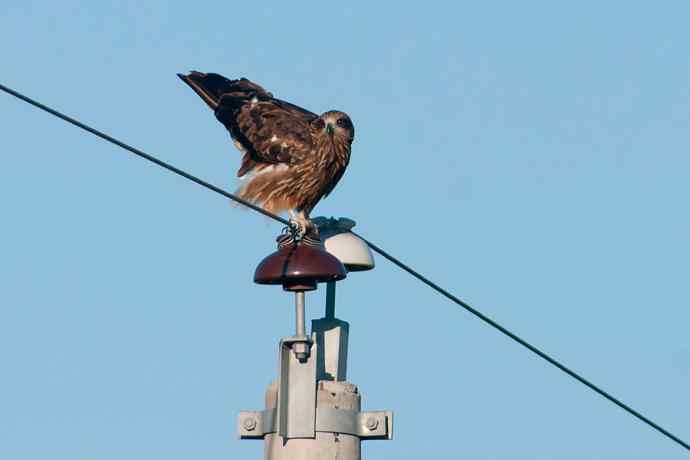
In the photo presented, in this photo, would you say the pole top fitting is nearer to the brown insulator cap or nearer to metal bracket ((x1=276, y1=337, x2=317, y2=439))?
the brown insulator cap

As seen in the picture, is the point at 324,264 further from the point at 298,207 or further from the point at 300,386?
the point at 298,207

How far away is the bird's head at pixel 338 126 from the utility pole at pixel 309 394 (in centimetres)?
355

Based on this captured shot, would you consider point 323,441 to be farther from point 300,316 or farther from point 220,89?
point 220,89

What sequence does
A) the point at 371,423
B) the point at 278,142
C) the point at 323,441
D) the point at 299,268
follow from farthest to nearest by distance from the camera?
the point at 278,142, the point at 299,268, the point at 371,423, the point at 323,441

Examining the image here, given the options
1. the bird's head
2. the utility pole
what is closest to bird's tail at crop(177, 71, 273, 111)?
the bird's head

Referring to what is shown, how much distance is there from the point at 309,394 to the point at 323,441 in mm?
196

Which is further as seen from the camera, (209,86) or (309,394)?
(209,86)

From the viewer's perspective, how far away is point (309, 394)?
527cm

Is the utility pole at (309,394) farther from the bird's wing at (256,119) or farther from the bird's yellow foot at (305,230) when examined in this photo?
the bird's wing at (256,119)

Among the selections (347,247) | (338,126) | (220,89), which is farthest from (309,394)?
(220,89)

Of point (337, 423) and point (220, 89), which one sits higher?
point (220, 89)

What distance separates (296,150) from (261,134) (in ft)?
1.26

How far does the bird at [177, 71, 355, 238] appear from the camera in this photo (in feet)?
30.4

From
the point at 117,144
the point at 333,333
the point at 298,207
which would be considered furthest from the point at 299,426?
the point at 298,207
